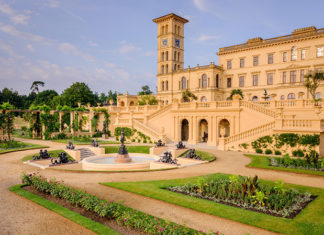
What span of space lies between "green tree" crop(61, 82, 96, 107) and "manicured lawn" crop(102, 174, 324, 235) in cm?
6568

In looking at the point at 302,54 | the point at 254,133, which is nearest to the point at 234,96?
the point at 254,133

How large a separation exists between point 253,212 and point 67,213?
6.48 m

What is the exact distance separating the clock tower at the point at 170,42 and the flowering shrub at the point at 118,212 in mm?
56633

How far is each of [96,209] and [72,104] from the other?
69.6 m

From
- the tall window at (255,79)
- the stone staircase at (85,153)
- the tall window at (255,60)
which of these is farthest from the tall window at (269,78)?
the stone staircase at (85,153)

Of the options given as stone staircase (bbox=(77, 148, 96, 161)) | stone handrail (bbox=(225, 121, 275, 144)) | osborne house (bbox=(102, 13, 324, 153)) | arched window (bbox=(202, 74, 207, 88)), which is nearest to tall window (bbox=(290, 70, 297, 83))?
osborne house (bbox=(102, 13, 324, 153))

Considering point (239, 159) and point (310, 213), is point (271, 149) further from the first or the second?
point (310, 213)

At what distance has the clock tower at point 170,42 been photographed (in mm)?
65562

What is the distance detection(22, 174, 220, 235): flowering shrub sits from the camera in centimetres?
692

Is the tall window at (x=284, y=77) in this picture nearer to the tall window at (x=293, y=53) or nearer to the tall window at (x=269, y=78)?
the tall window at (x=269, y=78)

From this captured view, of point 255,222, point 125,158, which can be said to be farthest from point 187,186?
point 125,158

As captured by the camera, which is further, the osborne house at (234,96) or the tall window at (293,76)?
the tall window at (293,76)

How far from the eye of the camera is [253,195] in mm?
9836

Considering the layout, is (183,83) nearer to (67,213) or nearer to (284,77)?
(284,77)
